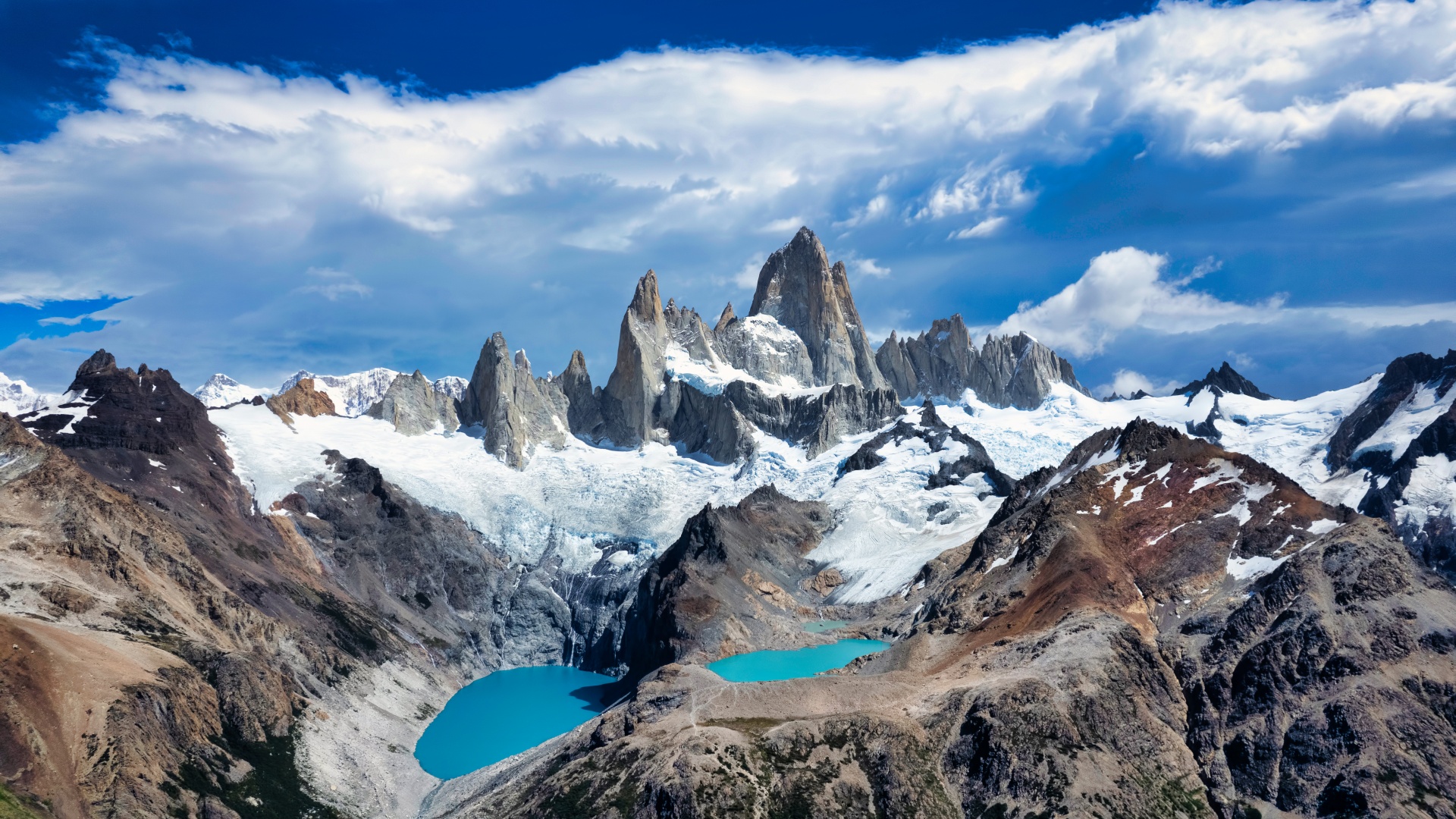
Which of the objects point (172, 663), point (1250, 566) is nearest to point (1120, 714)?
point (1250, 566)

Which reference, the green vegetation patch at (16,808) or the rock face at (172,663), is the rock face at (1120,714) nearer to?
the rock face at (172,663)

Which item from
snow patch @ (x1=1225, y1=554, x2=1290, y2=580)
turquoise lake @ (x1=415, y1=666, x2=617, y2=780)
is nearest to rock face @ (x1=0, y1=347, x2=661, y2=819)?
turquoise lake @ (x1=415, y1=666, x2=617, y2=780)

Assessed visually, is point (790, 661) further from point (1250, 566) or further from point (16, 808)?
point (16, 808)

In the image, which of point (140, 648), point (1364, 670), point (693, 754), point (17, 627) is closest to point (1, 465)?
point (140, 648)

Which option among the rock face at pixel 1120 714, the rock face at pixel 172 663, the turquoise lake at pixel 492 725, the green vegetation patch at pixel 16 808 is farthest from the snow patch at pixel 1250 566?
the green vegetation patch at pixel 16 808

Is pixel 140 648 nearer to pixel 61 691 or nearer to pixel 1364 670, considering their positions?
pixel 61 691

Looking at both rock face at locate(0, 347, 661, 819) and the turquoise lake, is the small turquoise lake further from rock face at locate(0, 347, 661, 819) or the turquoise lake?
rock face at locate(0, 347, 661, 819)
